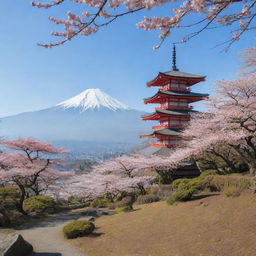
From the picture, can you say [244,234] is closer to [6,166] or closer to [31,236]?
[31,236]

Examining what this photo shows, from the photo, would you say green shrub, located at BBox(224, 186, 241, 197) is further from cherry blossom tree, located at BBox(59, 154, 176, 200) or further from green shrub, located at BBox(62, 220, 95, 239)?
cherry blossom tree, located at BBox(59, 154, 176, 200)

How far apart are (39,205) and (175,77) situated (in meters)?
15.9

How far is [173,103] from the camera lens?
76.5ft

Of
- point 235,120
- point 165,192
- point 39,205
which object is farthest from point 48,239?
point 235,120

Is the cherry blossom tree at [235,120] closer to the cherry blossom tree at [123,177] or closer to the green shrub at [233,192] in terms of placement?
the green shrub at [233,192]

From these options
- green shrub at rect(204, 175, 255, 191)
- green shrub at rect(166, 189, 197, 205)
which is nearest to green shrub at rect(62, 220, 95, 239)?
green shrub at rect(166, 189, 197, 205)

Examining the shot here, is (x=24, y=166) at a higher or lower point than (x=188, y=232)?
higher

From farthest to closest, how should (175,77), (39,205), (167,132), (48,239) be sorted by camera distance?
(175,77) → (167,132) → (39,205) → (48,239)

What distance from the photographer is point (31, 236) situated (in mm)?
10383

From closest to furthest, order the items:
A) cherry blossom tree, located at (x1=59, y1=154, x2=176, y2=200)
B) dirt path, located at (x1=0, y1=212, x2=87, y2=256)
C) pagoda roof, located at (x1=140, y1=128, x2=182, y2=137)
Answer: dirt path, located at (x1=0, y1=212, x2=87, y2=256)
cherry blossom tree, located at (x1=59, y1=154, x2=176, y2=200)
pagoda roof, located at (x1=140, y1=128, x2=182, y2=137)

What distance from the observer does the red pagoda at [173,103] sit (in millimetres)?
21906

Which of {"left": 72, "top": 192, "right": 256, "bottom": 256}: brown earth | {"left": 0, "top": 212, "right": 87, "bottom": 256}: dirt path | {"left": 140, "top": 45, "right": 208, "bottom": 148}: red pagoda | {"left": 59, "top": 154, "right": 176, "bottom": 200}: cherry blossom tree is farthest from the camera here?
{"left": 140, "top": 45, "right": 208, "bottom": 148}: red pagoda

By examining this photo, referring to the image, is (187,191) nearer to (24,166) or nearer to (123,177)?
(24,166)

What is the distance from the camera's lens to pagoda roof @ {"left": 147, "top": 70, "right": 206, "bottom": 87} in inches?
903
